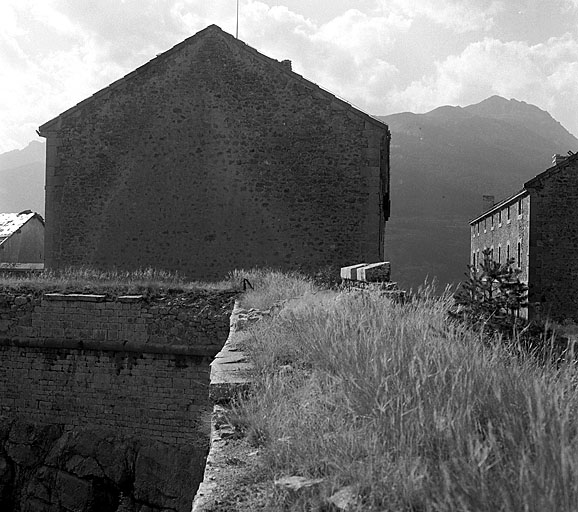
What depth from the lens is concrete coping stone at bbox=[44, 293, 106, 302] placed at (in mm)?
11562

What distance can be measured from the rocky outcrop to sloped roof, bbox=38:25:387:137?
28.5ft

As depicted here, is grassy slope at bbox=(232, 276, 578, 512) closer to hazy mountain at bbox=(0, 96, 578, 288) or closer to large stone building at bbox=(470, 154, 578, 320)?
large stone building at bbox=(470, 154, 578, 320)

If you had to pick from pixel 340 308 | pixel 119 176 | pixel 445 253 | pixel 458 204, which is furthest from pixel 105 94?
pixel 458 204

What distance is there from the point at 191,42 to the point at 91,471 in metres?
11.1

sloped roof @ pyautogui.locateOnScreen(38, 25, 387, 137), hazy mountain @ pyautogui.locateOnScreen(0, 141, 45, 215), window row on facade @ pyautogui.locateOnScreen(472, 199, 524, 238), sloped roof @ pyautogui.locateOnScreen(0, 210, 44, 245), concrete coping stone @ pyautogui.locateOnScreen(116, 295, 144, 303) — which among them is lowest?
concrete coping stone @ pyautogui.locateOnScreen(116, 295, 144, 303)

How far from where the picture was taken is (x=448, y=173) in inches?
3745

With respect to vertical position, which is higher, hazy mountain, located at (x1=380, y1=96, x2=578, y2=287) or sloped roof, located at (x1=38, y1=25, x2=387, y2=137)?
hazy mountain, located at (x1=380, y1=96, x2=578, y2=287)

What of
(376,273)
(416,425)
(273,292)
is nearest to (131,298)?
(273,292)

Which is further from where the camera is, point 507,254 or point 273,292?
point 507,254

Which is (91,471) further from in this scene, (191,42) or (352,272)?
(191,42)

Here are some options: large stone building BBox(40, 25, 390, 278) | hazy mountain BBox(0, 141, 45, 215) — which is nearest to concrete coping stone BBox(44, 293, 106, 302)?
large stone building BBox(40, 25, 390, 278)

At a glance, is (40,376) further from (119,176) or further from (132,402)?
(119,176)

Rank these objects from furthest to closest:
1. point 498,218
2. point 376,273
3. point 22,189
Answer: point 22,189
point 498,218
point 376,273

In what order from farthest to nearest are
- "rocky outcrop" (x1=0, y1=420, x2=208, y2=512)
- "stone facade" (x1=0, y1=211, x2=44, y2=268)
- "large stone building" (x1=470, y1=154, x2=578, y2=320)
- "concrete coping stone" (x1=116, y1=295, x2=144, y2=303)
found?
"stone facade" (x1=0, y1=211, x2=44, y2=268) < "large stone building" (x1=470, y1=154, x2=578, y2=320) < "concrete coping stone" (x1=116, y1=295, x2=144, y2=303) < "rocky outcrop" (x1=0, y1=420, x2=208, y2=512)
